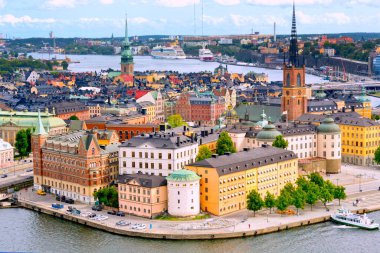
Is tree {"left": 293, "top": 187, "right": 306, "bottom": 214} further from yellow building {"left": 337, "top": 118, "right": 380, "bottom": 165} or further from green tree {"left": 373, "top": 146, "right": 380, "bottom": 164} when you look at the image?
yellow building {"left": 337, "top": 118, "right": 380, "bottom": 165}

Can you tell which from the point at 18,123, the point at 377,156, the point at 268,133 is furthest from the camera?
the point at 18,123

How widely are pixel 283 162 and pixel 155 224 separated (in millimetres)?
10960

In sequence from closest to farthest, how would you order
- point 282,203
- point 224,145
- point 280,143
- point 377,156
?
point 282,203, point 280,143, point 224,145, point 377,156

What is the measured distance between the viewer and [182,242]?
4172cm

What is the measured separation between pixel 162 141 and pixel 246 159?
229 inches

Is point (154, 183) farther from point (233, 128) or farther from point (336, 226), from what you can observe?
point (233, 128)

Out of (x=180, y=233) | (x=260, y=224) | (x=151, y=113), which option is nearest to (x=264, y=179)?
(x=260, y=224)

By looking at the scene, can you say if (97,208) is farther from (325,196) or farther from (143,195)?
(325,196)

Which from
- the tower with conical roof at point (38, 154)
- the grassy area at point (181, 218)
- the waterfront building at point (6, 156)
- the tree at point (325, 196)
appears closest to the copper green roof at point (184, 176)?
the grassy area at point (181, 218)

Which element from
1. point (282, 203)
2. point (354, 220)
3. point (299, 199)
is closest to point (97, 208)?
point (282, 203)

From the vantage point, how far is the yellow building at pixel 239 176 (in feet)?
149

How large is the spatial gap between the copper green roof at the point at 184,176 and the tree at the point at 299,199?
595 centimetres

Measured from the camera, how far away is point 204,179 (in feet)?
151

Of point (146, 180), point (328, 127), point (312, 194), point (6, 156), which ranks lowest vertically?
point (312, 194)
